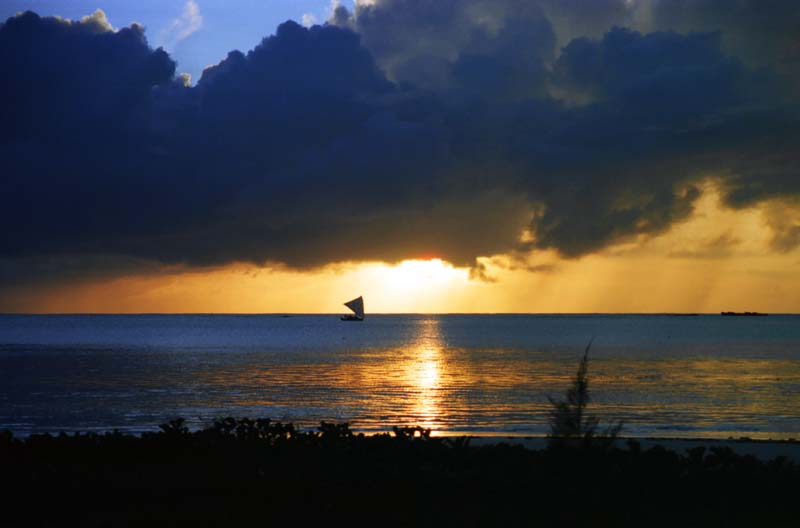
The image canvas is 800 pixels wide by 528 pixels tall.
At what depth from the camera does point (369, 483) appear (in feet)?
48.3

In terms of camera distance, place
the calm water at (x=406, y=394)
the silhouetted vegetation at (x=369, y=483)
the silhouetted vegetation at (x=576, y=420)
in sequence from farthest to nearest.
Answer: the calm water at (x=406, y=394)
the silhouetted vegetation at (x=576, y=420)
the silhouetted vegetation at (x=369, y=483)

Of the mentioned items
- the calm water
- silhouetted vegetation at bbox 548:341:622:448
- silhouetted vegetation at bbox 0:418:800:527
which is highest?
silhouetted vegetation at bbox 548:341:622:448

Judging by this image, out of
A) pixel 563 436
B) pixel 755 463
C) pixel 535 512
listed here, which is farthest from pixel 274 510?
pixel 755 463

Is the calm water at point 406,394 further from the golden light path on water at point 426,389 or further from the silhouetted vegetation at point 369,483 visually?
the silhouetted vegetation at point 369,483

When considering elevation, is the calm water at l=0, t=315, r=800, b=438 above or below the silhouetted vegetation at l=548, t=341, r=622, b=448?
below

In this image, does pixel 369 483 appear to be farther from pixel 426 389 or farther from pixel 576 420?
pixel 426 389

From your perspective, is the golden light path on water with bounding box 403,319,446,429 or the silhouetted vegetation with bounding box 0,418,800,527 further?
the golden light path on water with bounding box 403,319,446,429

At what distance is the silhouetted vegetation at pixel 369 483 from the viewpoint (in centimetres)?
1244

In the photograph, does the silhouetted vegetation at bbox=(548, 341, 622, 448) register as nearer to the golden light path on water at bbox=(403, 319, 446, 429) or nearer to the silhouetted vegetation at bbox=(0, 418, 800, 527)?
the silhouetted vegetation at bbox=(0, 418, 800, 527)

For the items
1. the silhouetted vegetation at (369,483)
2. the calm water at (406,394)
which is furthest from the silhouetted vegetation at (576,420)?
the calm water at (406,394)

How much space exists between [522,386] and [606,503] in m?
41.0

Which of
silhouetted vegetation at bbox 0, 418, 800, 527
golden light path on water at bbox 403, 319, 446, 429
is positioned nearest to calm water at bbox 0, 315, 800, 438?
golden light path on water at bbox 403, 319, 446, 429

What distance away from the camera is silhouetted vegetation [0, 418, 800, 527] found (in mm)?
12438

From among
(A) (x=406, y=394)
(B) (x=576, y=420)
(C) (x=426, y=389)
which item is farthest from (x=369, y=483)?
(C) (x=426, y=389)
